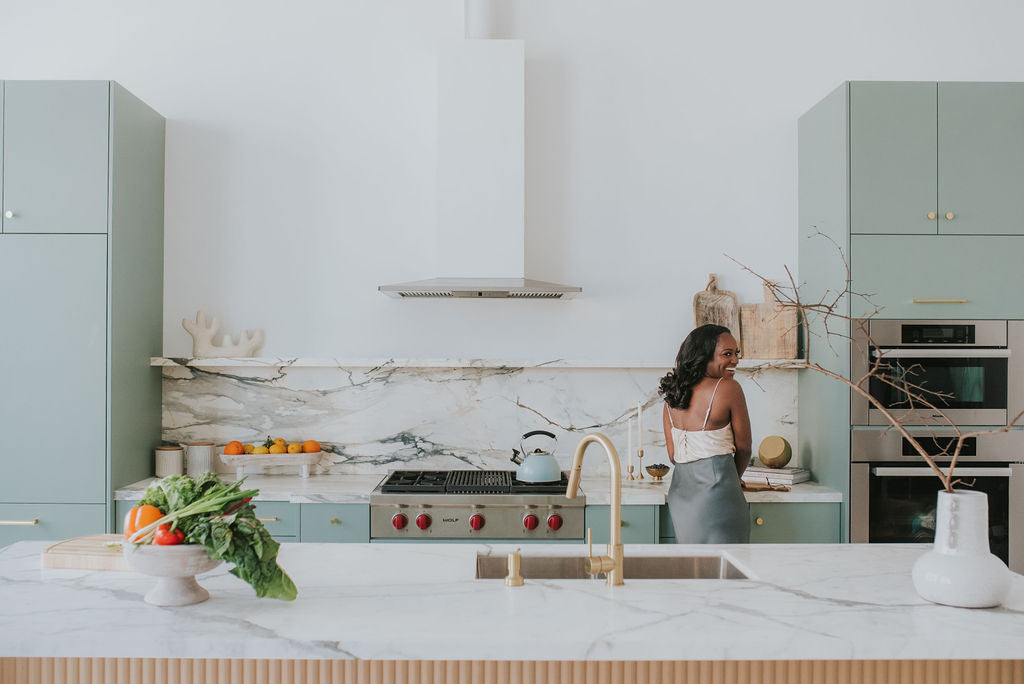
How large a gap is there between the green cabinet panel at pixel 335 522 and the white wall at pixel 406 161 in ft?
2.76

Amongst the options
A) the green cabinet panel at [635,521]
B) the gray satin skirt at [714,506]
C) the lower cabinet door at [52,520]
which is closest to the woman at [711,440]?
the gray satin skirt at [714,506]

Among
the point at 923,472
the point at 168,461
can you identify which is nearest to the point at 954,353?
the point at 923,472

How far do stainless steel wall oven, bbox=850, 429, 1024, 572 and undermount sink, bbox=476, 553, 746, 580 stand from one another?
4.54 feet

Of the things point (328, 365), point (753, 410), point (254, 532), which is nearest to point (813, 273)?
point (753, 410)

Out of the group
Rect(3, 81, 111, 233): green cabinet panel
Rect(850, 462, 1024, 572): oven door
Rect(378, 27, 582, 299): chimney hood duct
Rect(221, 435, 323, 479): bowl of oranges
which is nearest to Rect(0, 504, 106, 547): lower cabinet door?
Rect(221, 435, 323, 479): bowl of oranges

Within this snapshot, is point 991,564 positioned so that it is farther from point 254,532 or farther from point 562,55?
point 562,55

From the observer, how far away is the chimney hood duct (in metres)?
3.38

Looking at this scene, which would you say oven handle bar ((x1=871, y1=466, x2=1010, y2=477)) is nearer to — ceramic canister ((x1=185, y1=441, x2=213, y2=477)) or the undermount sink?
the undermount sink

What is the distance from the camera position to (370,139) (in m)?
3.69

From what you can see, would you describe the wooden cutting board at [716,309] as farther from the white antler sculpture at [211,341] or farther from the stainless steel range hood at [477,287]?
the white antler sculpture at [211,341]

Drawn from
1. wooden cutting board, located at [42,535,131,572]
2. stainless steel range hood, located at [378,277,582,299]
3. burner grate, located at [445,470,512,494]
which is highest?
stainless steel range hood, located at [378,277,582,299]

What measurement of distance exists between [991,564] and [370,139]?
3.03m

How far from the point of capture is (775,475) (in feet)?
10.9

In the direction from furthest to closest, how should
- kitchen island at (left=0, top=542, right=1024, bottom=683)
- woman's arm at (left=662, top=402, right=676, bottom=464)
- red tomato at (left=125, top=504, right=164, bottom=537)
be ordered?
woman's arm at (left=662, top=402, right=676, bottom=464) < red tomato at (left=125, top=504, right=164, bottom=537) < kitchen island at (left=0, top=542, right=1024, bottom=683)
